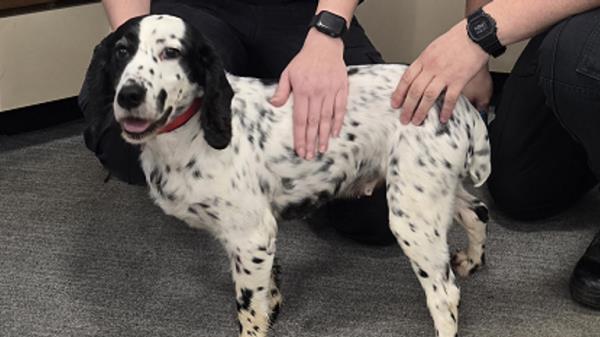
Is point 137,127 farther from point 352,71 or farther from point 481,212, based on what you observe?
point 481,212

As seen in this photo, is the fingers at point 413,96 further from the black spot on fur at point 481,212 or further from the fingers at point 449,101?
the black spot on fur at point 481,212

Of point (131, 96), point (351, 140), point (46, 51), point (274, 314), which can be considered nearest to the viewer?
point (131, 96)

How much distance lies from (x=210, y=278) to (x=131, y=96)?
72 cm

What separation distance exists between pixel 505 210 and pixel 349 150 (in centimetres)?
75

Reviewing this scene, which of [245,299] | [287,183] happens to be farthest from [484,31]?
[245,299]

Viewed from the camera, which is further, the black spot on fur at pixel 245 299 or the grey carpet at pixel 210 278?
the grey carpet at pixel 210 278

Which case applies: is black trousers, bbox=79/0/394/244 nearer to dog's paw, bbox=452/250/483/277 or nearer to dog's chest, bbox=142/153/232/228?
dog's paw, bbox=452/250/483/277

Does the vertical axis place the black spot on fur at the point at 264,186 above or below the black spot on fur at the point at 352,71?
below

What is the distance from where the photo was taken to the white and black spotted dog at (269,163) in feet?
4.79

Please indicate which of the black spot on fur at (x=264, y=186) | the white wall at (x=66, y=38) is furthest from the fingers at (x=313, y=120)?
the white wall at (x=66, y=38)

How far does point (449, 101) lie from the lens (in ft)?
5.00

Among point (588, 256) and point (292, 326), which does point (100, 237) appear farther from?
point (588, 256)

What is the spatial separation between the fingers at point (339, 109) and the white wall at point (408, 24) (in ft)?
4.35

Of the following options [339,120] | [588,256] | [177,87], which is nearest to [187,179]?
[177,87]
